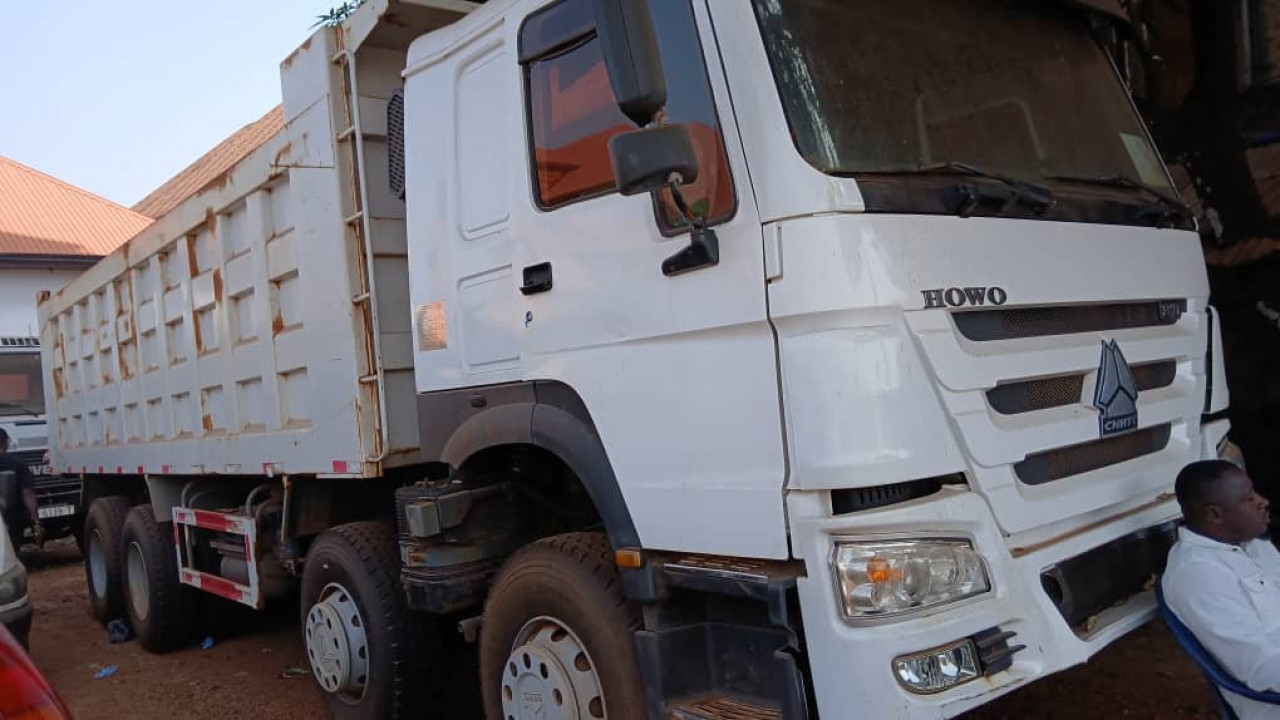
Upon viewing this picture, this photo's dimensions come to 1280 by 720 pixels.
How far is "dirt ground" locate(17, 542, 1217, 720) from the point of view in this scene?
3.78 m

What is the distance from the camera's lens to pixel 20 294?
78.2 ft

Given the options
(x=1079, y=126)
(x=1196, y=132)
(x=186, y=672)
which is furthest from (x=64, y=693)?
(x=1196, y=132)

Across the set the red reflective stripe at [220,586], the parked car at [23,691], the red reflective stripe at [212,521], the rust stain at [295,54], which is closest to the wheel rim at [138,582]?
the red reflective stripe at [220,586]

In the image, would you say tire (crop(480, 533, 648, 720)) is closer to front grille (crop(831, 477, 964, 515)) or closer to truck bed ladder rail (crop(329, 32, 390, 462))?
front grille (crop(831, 477, 964, 515))

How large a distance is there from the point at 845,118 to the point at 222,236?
12.8 feet

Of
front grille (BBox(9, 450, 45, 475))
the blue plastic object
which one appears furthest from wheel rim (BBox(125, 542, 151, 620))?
the blue plastic object

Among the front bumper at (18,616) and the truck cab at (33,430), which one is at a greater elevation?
the truck cab at (33,430)

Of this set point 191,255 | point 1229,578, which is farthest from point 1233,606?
point 191,255

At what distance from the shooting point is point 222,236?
536cm

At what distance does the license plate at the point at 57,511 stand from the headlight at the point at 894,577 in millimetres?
10963

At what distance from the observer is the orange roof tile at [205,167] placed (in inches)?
832

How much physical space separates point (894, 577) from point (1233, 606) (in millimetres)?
973

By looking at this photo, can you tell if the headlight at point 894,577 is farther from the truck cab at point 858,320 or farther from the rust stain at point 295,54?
the rust stain at point 295,54

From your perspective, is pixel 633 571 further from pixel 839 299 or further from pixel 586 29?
pixel 586 29
